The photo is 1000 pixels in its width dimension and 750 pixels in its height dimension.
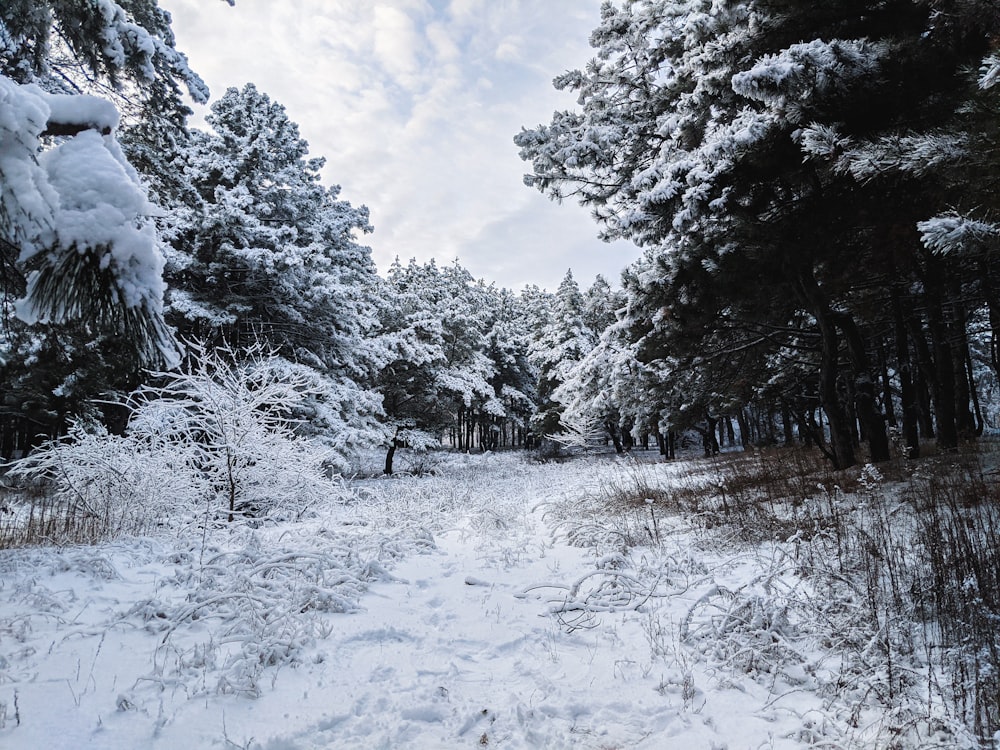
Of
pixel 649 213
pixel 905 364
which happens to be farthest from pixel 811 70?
pixel 905 364

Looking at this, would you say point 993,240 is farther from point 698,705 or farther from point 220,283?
point 220,283

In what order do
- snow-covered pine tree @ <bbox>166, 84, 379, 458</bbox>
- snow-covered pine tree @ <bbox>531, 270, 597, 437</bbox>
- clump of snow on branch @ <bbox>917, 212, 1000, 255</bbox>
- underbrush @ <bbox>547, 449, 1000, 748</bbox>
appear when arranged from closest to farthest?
underbrush @ <bbox>547, 449, 1000, 748</bbox>, clump of snow on branch @ <bbox>917, 212, 1000, 255</bbox>, snow-covered pine tree @ <bbox>166, 84, 379, 458</bbox>, snow-covered pine tree @ <bbox>531, 270, 597, 437</bbox>

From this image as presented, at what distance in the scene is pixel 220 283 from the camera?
1427cm

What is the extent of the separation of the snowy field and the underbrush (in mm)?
27

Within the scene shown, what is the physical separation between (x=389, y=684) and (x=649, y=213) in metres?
7.22

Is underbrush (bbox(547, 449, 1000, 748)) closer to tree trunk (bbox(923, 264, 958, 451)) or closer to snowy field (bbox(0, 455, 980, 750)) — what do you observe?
snowy field (bbox(0, 455, 980, 750))

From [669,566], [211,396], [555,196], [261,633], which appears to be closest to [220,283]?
[211,396]

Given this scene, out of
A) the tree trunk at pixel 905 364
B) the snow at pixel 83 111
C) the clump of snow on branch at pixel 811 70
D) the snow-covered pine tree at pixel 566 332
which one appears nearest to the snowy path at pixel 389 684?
the snow at pixel 83 111

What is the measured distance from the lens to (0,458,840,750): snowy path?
103 inches

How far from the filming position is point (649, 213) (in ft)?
26.2

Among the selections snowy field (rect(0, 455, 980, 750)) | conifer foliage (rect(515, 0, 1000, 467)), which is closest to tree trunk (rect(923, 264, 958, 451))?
conifer foliage (rect(515, 0, 1000, 467))

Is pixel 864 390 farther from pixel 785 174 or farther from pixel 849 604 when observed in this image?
pixel 849 604

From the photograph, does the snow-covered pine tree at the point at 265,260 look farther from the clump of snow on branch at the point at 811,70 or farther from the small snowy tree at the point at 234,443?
the clump of snow on branch at the point at 811,70

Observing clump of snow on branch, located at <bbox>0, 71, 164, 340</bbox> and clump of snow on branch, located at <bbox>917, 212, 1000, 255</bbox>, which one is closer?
clump of snow on branch, located at <bbox>0, 71, 164, 340</bbox>
